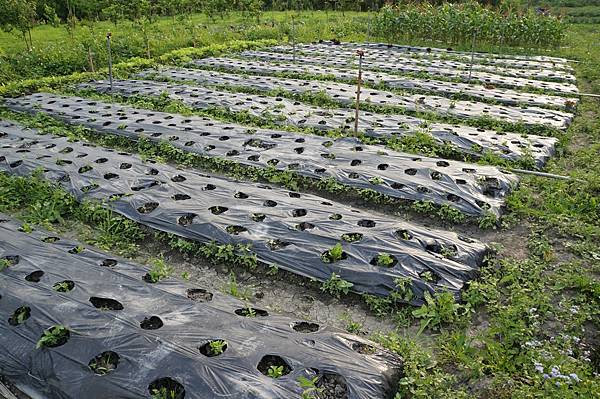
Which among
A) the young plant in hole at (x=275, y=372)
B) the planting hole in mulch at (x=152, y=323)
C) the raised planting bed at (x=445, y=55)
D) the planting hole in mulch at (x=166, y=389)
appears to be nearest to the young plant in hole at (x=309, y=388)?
the young plant in hole at (x=275, y=372)

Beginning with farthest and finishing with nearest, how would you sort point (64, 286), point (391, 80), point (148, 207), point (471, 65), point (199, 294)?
point (471, 65) < point (391, 80) < point (148, 207) < point (199, 294) < point (64, 286)

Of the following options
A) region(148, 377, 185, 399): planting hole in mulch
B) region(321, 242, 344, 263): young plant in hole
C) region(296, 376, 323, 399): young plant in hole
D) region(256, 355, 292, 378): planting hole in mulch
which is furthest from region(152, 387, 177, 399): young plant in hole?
region(321, 242, 344, 263): young plant in hole

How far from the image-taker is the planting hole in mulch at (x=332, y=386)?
10.4 feet

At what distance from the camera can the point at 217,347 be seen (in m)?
3.42

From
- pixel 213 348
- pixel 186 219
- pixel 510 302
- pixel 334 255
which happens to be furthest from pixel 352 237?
pixel 213 348

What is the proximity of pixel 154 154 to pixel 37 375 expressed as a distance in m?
5.40

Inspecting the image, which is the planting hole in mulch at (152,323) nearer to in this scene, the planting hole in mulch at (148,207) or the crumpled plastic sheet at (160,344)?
the crumpled plastic sheet at (160,344)

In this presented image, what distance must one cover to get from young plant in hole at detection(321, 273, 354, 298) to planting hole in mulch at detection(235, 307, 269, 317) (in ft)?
2.73

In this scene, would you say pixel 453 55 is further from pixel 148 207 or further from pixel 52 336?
pixel 52 336

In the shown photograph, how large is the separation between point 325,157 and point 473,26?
15.6m

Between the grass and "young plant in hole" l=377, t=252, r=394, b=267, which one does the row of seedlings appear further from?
"young plant in hole" l=377, t=252, r=394, b=267

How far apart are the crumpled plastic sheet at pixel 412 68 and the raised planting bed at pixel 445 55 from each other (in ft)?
2.41

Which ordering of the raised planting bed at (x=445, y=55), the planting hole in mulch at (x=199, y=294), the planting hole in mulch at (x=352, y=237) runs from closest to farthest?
the planting hole in mulch at (x=199, y=294) < the planting hole in mulch at (x=352, y=237) < the raised planting bed at (x=445, y=55)

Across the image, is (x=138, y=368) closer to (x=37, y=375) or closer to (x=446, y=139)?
(x=37, y=375)
